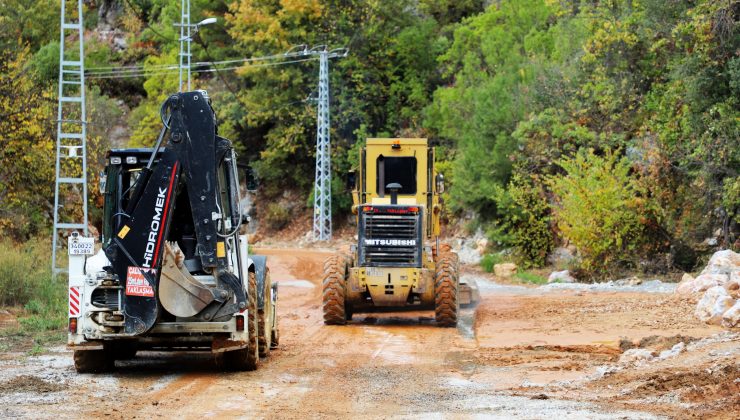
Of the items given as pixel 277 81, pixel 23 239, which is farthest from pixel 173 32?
pixel 23 239

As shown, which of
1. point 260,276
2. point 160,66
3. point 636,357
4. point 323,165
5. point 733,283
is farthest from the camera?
point 160,66

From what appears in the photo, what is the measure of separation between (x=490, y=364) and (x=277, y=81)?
49491 mm

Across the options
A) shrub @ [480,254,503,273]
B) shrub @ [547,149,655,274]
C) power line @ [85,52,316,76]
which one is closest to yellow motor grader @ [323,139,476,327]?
shrub @ [547,149,655,274]

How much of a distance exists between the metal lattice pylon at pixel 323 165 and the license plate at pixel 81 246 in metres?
41.2

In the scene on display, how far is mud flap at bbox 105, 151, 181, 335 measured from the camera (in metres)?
12.7

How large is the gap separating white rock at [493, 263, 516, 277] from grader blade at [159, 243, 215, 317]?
23322mm

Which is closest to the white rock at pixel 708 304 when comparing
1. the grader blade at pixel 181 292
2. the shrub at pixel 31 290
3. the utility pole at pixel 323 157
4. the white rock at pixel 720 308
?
the white rock at pixel 720 308

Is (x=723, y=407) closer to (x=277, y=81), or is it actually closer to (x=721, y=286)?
(x=721, y=286)

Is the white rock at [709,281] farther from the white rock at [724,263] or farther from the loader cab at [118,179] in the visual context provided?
the loader cab at [118,179]

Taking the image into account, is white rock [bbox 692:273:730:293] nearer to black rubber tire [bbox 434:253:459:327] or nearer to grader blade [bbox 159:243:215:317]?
black rubber tire [bbox 434:253:459:327]

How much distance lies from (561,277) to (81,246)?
71.0ft

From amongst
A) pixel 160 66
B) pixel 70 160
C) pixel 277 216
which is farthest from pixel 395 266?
pixel 160 66

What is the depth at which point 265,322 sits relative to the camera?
1487cm

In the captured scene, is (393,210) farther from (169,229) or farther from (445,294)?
(169,229)
